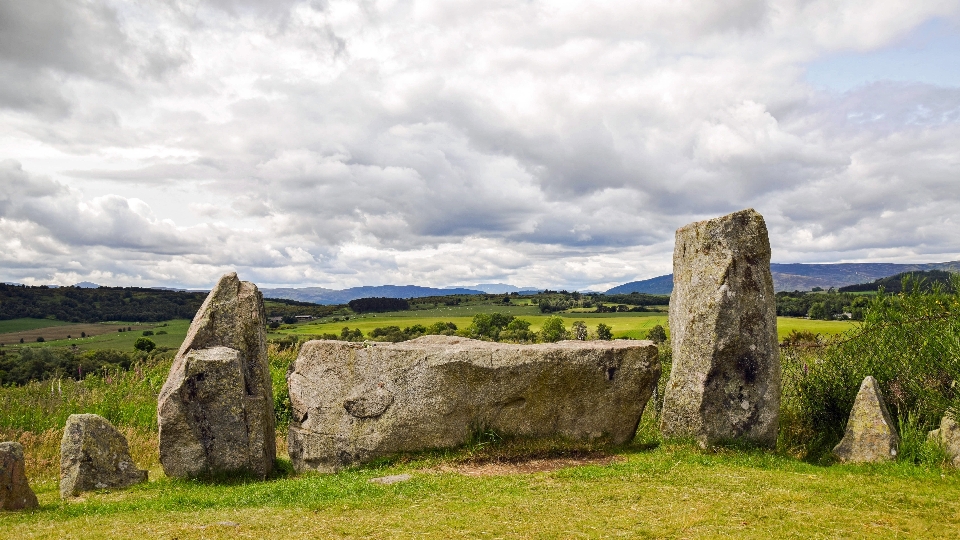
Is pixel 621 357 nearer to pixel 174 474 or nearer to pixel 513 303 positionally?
pixel 174 474

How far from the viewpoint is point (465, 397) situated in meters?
16.6

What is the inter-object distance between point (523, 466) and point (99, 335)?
74332mm

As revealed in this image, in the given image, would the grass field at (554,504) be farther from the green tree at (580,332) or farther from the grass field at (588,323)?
the green tree at (580,332)

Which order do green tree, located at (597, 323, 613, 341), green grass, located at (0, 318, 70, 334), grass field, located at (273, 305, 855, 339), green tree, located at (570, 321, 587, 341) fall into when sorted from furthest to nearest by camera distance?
green grass, located at (0, 318, 70, 334) → grass field, located at (273, 305, 855, 339) → green tree, located at (597, 323, 613, 341) → green tree, located at (570, 321, 587, 341)

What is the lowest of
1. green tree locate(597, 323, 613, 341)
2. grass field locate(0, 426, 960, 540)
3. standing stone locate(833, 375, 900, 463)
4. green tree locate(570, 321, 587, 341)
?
grass field locate(0, 426, 960, 540)

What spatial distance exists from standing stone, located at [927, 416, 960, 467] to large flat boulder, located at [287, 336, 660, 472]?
20.5 feet

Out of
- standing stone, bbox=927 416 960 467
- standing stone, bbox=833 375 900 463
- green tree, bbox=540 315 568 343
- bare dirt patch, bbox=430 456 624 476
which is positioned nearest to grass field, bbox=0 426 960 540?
bare dirt patch, bbox=430 456 624 476

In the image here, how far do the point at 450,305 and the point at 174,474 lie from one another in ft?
357

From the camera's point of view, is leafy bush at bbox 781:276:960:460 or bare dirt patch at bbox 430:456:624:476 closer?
bare dirt patch at bbox 430:456:624:476

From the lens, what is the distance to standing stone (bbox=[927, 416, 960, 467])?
1435 cm

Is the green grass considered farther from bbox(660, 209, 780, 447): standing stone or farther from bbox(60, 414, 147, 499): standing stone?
bbox(660, 209, 780, 447): standing stone

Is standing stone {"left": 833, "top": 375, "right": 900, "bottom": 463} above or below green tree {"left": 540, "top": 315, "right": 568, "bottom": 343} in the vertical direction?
below

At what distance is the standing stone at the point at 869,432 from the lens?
15.1m

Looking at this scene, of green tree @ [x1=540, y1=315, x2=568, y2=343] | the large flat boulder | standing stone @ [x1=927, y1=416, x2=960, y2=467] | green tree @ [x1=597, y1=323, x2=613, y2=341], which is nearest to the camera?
standing stone @ [x1=927, y1=416, x2=960, y2=467]
